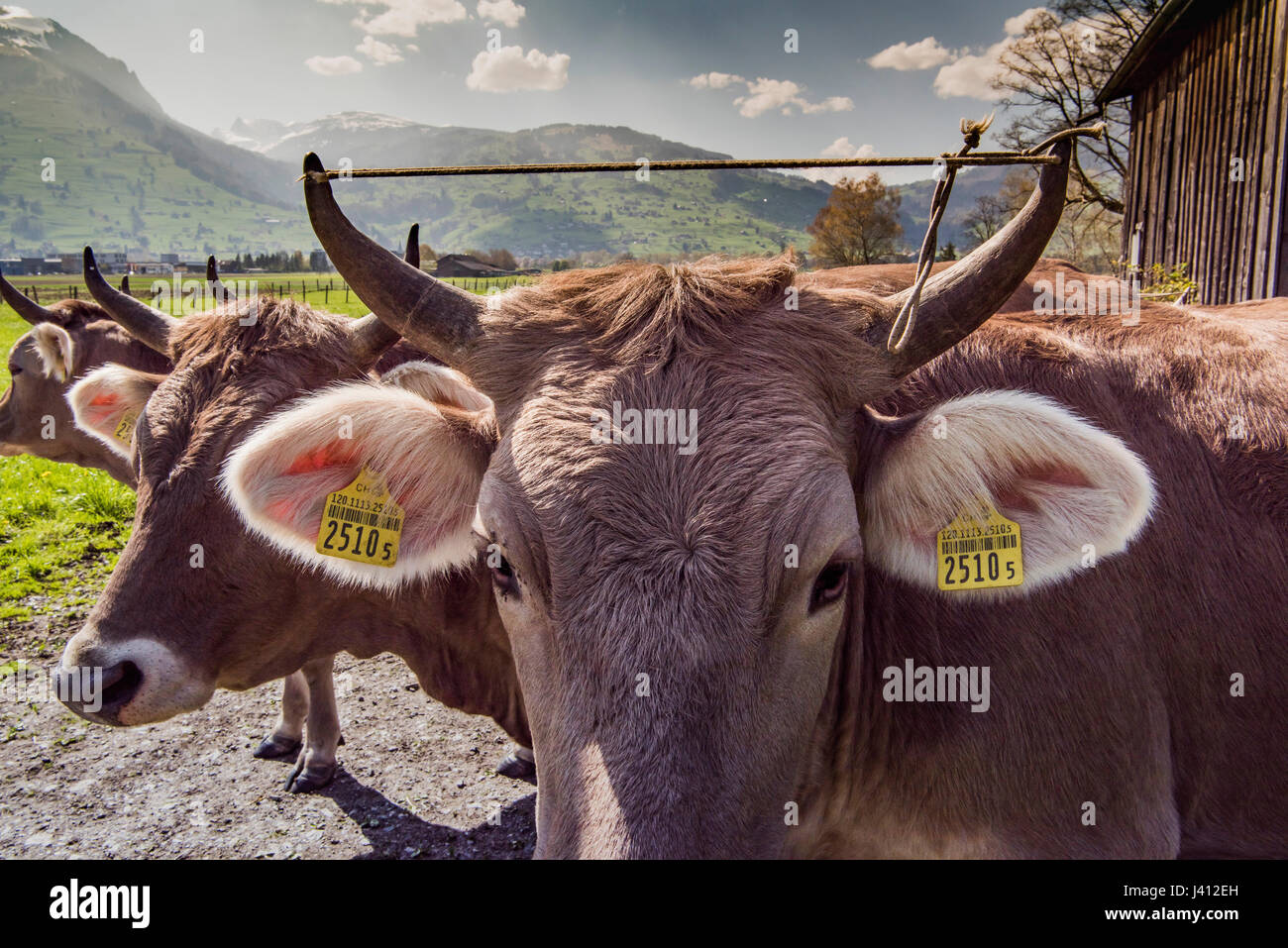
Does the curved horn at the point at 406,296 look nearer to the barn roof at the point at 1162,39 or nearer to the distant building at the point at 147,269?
the distant building at the point at 147,269

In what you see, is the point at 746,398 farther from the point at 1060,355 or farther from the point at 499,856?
the point at 499,856

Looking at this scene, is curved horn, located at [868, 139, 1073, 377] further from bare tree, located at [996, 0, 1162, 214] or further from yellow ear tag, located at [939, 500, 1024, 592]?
bare tree, located at [996, 0, 1162, 214]

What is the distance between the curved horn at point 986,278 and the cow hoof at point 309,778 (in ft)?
14.2

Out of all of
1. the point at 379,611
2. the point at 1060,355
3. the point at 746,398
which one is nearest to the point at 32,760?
the point at 379,611

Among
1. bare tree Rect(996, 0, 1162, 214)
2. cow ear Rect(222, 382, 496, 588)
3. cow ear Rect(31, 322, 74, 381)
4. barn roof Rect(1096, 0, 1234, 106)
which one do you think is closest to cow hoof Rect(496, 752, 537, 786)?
cow ear Rect(222, 382, 496, 588)

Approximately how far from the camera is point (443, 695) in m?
4.16

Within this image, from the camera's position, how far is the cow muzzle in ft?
11.1

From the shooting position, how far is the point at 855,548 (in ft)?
6.63

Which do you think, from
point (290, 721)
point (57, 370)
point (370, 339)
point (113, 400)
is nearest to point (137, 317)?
point (113, 400)

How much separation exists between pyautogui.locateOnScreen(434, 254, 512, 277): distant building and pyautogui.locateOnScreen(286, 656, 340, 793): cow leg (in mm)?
2535

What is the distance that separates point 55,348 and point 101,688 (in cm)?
526

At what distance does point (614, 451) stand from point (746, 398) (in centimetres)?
38

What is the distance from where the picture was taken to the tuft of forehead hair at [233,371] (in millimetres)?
3615

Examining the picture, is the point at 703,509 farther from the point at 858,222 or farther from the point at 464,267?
the point at 858,222
